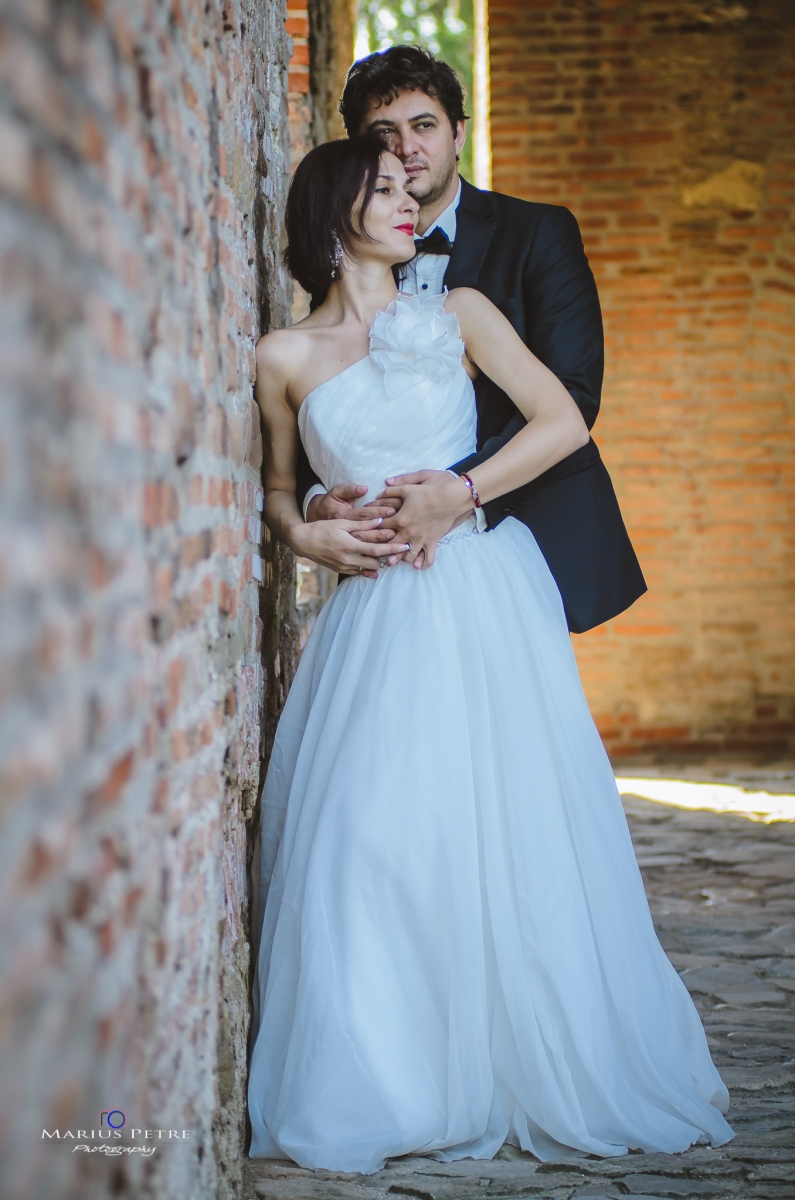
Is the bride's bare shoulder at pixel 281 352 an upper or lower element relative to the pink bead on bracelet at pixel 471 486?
upper

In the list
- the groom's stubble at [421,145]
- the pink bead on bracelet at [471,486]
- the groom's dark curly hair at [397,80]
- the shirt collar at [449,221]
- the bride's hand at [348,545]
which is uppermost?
the groom's dark curly hair at [397,80]

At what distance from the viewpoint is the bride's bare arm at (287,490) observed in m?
2.24

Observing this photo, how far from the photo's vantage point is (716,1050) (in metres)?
2.56

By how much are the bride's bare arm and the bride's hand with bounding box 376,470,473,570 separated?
0.04 m

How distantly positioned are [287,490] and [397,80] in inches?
49.5

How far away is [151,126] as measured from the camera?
1.28 m

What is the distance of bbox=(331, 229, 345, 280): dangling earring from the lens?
2.41 meters

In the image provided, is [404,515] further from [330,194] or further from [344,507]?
[330,194]

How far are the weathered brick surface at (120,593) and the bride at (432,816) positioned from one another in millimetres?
227

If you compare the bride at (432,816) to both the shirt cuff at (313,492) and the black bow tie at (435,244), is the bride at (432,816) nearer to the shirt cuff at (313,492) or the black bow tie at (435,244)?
the shirt cuff at (313,492)

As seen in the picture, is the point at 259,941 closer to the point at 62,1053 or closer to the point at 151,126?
the point at 62,1053

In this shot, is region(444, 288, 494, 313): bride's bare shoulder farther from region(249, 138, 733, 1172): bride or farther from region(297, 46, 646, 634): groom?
region(297, 46, 646, 634): groom

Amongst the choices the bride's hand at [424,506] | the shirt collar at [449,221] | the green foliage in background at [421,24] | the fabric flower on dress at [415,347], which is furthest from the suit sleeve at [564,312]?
the green foliage in background at [421,24]

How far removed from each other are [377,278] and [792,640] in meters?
4.71
